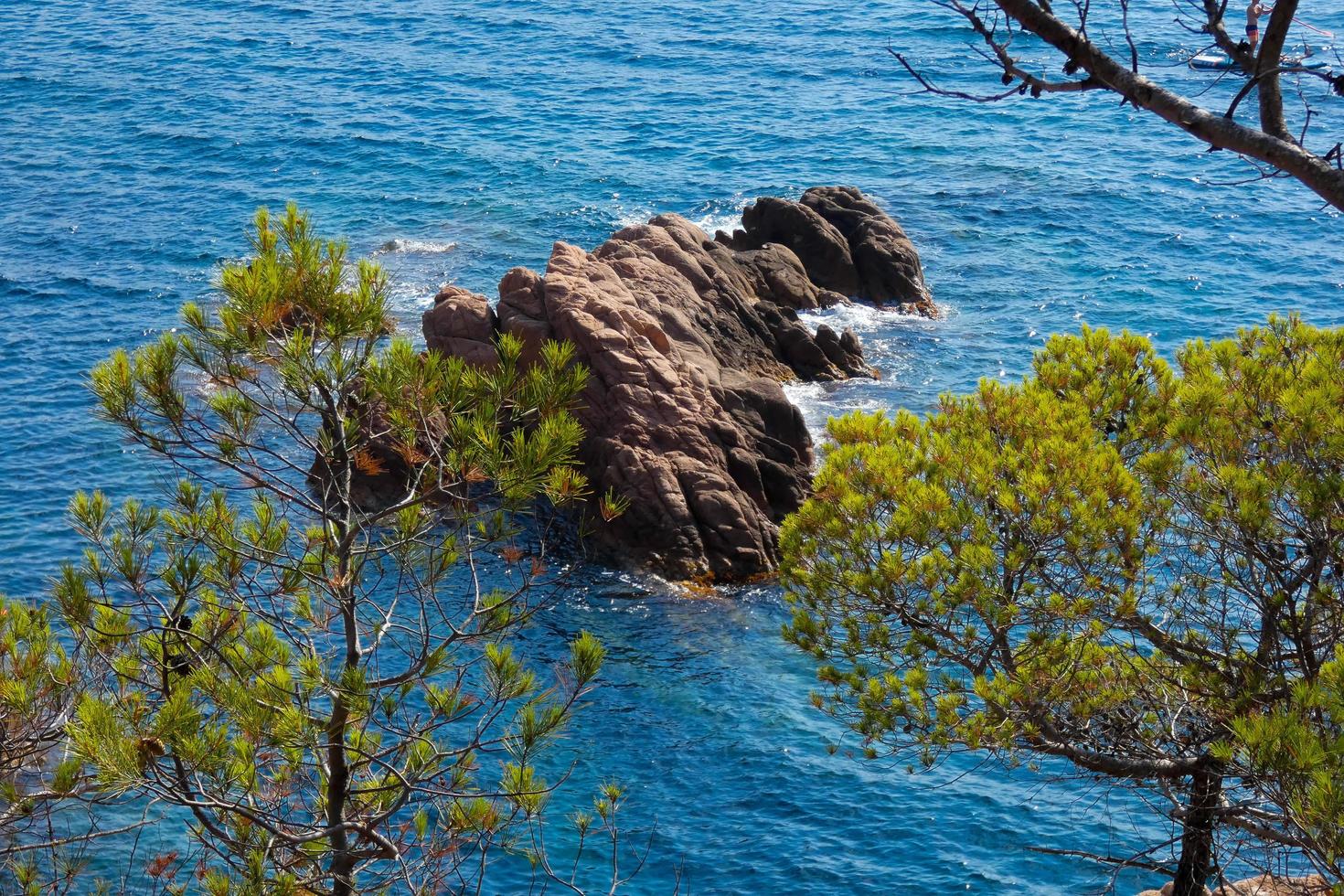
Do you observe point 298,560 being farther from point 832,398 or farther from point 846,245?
point 846,245

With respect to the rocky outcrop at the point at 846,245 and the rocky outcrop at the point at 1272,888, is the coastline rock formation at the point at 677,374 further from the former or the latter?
the rocky outcrop at the point at 1272,888

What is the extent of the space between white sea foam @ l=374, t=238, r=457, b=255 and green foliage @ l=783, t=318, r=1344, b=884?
30410 mm

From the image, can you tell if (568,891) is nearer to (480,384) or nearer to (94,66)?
(480,384)

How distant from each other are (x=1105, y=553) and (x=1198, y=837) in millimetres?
3095

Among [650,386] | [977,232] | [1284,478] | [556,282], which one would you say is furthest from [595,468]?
[977,232]

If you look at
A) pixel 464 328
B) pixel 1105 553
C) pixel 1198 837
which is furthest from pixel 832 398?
pixel 1198 837

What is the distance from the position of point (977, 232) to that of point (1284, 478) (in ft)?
110

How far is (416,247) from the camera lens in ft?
141

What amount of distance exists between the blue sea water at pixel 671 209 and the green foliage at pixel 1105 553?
20.5ft

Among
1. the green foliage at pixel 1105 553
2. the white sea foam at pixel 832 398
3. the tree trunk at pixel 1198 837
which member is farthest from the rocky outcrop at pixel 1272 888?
the white sea foam at pixel 832 398

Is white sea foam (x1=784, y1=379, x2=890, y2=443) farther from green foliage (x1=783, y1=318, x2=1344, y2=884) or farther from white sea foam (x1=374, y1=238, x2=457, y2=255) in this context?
green foliage (x1=783, y1=318, x2=1344, y2=884)

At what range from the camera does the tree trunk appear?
42.3 feet

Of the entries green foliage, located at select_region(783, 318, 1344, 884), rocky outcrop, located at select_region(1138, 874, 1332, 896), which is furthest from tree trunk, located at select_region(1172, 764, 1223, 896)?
rocky outcrop, located at select_region(1138, 874, 1332, 896)

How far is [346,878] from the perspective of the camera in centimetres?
1040
